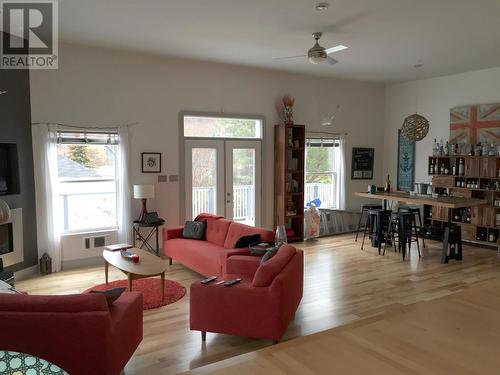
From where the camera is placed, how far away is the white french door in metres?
7.16

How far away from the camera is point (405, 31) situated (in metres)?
5.27

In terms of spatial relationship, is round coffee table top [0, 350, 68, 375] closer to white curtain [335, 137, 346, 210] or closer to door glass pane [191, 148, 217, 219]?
door glass pane [191, 148, 217, 219]

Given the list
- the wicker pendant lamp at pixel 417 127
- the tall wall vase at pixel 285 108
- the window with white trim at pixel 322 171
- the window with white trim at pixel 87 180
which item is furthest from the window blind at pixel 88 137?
the wicker pendant lamp at pixel 417 127

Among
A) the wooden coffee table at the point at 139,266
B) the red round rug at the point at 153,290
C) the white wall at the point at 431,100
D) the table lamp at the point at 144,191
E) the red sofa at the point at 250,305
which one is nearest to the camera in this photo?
the red sofa at the point at 250,305

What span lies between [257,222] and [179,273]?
2.40 meters

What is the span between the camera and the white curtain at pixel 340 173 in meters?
8.87

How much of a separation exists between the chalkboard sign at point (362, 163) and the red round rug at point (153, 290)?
525 cm

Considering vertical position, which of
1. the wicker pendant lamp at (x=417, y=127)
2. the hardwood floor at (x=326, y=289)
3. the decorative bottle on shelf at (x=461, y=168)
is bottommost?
the hardwood floor at (x=326, y=289)

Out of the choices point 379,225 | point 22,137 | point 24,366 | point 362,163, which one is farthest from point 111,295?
point 362,163

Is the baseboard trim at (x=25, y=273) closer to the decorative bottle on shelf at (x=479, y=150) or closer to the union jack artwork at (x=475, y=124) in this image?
the decorative bottle on shelf at (x=479, y=150)

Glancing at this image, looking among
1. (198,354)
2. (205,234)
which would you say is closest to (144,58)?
(205,234)

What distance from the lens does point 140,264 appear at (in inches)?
189

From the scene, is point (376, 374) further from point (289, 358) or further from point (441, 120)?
point (441, 120)

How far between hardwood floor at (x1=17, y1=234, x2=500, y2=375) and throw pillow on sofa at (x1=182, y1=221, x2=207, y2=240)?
509mm
